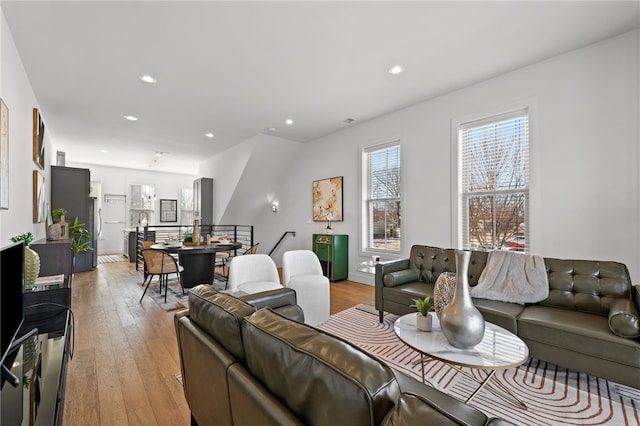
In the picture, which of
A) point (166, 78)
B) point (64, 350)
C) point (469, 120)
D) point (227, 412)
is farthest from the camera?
point (469, 120)

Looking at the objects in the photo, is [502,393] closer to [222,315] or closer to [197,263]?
[222,315]

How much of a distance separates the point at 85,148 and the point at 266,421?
8.44 meters

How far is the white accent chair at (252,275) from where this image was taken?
2.85 metres

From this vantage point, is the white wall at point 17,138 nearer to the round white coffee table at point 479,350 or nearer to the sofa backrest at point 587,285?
the round white coffee table at point 479,350

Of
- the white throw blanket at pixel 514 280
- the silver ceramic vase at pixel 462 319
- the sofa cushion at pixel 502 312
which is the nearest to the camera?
the silver ceramic vase at pixel 462 319

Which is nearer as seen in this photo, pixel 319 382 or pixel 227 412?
pixel 319 382

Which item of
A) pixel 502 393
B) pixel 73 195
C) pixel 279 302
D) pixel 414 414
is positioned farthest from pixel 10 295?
pixel 73 195

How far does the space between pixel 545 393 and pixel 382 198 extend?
3.34 m

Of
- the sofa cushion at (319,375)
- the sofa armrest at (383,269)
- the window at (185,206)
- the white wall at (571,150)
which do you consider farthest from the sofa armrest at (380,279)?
the window at (185,206)

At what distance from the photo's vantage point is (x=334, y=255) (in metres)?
5.21

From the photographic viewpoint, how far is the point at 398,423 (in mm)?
592

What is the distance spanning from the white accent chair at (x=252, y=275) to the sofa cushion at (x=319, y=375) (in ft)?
6.20

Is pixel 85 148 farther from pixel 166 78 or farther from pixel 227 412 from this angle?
pixel 227 412

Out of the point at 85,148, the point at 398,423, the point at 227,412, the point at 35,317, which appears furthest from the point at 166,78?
the point at 85,148
